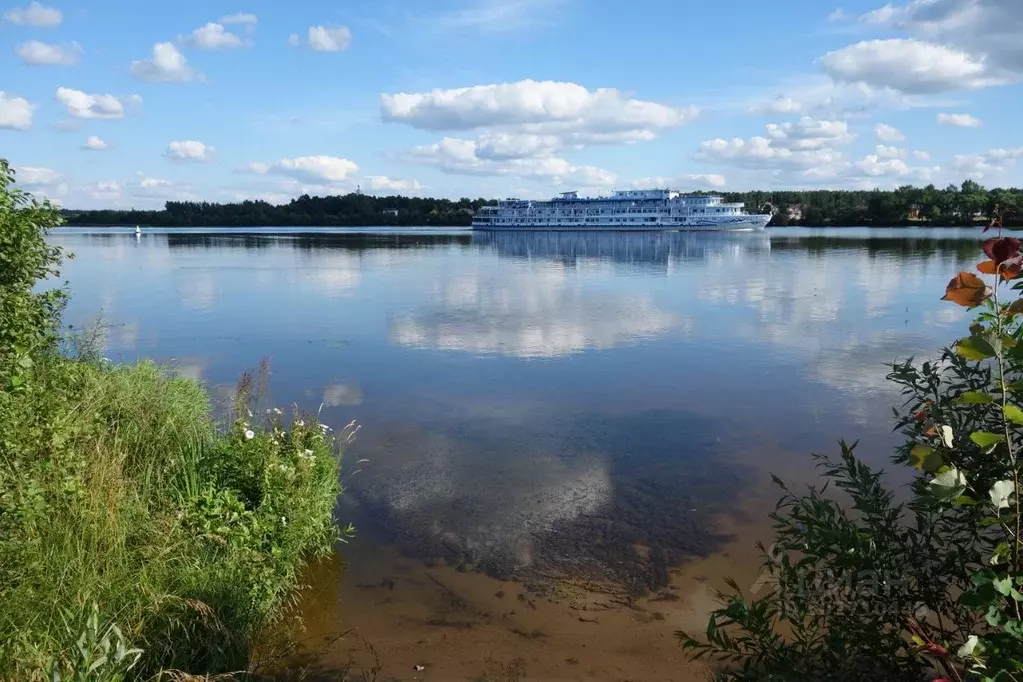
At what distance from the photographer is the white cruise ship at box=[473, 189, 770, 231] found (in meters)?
104

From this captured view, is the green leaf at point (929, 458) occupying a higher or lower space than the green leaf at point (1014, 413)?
lower

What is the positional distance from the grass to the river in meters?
0.82

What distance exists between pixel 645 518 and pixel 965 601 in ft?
20.4

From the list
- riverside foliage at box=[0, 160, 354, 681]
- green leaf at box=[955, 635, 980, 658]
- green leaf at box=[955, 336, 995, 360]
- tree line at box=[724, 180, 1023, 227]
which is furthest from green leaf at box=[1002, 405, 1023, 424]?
tree line at box=[724, 180, 1023, 227]

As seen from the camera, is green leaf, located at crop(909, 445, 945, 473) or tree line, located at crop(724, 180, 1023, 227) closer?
green leaf, located at crop(909, 445, 945, 473)

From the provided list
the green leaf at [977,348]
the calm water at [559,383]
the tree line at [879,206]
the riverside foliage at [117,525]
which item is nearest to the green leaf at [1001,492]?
the green leaf at [977,348]

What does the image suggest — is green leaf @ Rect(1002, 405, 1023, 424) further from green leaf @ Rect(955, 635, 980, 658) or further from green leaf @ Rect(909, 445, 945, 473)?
green leaf @ Rect(955, 635, 980, 658)

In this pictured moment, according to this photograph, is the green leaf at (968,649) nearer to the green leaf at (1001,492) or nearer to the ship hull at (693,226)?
the green leaf at (1001,492)

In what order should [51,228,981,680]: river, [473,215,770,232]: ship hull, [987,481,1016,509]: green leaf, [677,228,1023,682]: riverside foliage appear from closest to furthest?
[987,481,1016,509]: green leaf
[677,228,1023,682]: riverside foliage
[51,228,981,680]: river
[473,215,770,232]: ship hull

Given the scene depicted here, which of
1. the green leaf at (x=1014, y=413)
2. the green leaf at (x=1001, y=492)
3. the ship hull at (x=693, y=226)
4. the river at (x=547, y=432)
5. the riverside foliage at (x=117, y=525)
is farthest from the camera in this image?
the ship hull at (x=693, y=226)

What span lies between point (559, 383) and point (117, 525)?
9998 mm

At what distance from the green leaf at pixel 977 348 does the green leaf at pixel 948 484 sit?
14.1 inches

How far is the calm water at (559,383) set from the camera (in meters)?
8.33

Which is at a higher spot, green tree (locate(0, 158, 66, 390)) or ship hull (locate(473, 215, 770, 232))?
ship hull (locate(473, 215, 770, 232))
